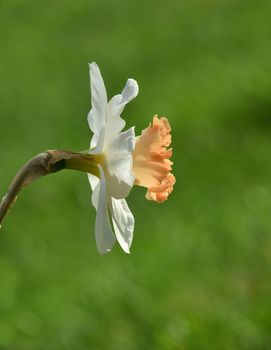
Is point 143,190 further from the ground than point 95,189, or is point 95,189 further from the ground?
point 95,189

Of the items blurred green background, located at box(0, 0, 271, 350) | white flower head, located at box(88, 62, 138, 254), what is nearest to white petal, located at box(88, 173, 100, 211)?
white flower head, located at box(88, 62, 138, 254)

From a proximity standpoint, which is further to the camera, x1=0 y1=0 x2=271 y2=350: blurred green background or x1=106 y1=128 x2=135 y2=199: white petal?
x1=0 y1=0 x2=271 y2=350: blurred green background

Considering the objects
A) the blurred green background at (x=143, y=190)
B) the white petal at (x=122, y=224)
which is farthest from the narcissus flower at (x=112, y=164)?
the blurred green background at (x=143, y=190)

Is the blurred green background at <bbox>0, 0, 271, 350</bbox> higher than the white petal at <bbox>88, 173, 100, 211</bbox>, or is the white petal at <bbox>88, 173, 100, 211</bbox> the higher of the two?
the white petal at <bbox>88, 173, 100, 211</bbox>

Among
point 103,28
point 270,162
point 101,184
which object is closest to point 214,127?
point 270,162

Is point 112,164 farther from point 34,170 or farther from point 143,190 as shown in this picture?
point 143,190

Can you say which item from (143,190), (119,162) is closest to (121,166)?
(119,162)

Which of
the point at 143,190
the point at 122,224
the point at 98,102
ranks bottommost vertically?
the point at 143,190

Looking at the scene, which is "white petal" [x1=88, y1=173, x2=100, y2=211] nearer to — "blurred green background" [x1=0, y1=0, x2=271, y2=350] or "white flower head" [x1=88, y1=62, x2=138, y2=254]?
"white flower head" [x1=88, y1=62, x2=138, y2=254]

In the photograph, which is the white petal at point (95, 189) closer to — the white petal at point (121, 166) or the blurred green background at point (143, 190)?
the white petal at point (121, 166)
